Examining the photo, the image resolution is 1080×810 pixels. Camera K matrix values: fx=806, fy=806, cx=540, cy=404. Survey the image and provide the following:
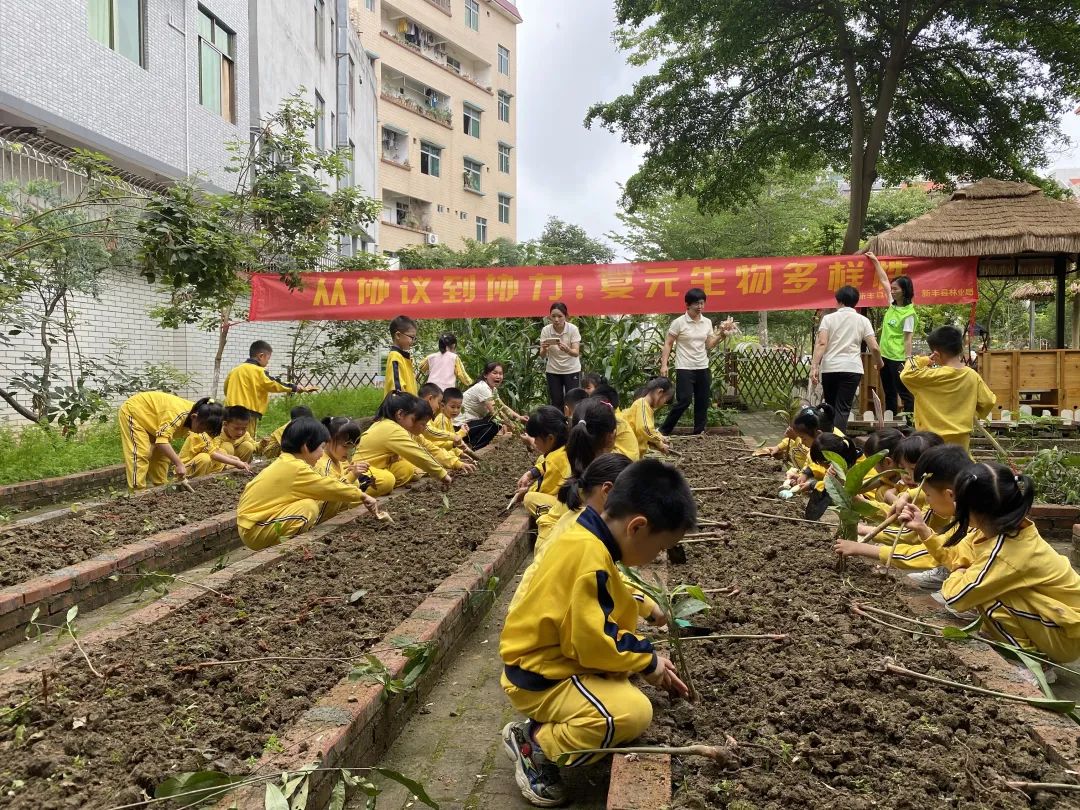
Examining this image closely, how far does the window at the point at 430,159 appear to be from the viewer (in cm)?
3338

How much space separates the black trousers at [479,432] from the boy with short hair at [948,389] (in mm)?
4638

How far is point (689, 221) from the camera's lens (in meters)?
25.0

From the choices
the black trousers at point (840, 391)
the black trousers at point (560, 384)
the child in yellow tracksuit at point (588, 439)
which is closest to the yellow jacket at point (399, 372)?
the black trousers at point (560, 384)

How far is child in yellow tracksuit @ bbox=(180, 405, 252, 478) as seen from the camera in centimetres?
717

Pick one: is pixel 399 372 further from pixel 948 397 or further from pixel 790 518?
pixel 948 397

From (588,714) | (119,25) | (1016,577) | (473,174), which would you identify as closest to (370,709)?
(588,714)

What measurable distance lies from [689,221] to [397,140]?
13.7 meters

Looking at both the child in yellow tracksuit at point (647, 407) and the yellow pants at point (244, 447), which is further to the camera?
the yellow pants at point (244, 447)

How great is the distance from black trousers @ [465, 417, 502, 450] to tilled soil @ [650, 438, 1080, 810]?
5512 millimetres

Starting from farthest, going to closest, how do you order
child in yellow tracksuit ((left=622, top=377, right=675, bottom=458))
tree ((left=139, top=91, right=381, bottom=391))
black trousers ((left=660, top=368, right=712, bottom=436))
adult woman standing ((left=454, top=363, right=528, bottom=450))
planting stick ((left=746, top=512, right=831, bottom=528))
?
tree ((left=139, top=91, right=381, bottom=391)) < adult woman standing ((left=454, top=363, right=528, bottom=450)) < black trousers ((left=660, top=368, right=712, bottom=436)) < child in yellow tracksuit ((left=622, top=377, right=675, bottom=458)) < planting stick ((left=746, top=512, right=831, bottom=528))

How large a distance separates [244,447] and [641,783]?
6383mm

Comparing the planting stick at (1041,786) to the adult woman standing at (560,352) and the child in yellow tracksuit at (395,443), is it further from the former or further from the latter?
the adult woman standing at (560,352)

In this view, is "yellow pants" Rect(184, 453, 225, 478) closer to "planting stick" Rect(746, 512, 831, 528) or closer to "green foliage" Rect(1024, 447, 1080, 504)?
"planting stick" Rect(746, 512, 831, 528)

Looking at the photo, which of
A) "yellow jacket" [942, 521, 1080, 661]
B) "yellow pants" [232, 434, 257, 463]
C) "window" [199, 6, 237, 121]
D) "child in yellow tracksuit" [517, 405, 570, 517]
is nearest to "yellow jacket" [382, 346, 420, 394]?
"yellow pants" [232, 434, 257, 463]
